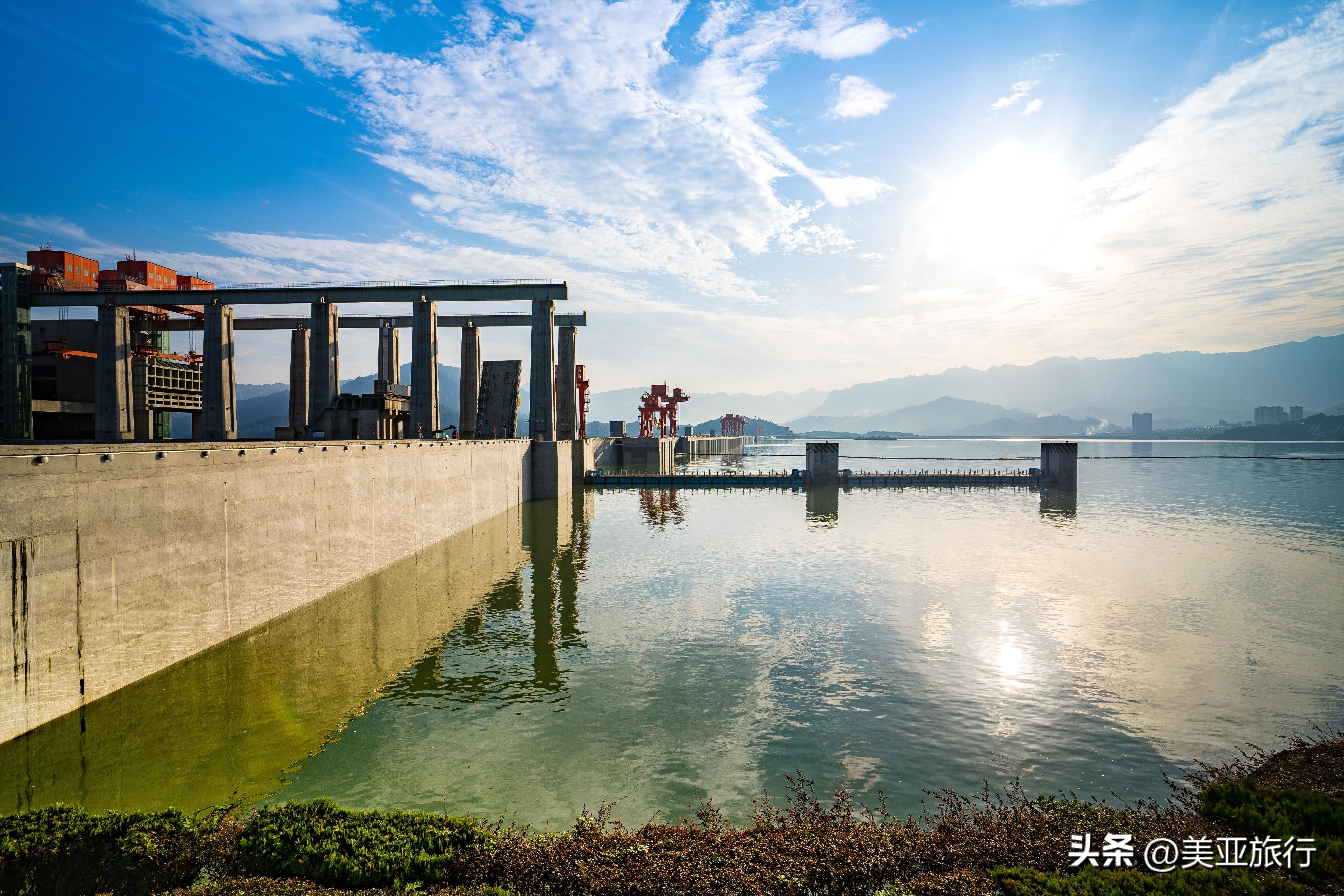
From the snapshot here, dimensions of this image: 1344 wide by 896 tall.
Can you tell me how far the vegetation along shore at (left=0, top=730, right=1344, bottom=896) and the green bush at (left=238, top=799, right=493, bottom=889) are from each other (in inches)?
0.8

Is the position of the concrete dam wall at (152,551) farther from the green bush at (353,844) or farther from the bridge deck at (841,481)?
the bridge deck at (841,481)

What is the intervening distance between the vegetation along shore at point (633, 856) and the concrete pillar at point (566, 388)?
66.3m

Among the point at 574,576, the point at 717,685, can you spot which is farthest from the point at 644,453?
the point at 717,685

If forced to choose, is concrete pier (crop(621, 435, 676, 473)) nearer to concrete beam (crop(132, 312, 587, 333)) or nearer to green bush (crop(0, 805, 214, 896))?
concrete beam (crop(132, 312, 587, 333))

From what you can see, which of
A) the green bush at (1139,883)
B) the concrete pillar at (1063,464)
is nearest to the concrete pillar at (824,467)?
the concrete pillar at (1063,464)

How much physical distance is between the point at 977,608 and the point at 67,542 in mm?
28752

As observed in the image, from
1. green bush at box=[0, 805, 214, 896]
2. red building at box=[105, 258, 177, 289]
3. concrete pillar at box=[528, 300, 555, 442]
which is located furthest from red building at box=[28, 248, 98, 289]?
green bush at box=[0, 805, 214, 896]

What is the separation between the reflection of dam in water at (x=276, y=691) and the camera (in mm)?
12258

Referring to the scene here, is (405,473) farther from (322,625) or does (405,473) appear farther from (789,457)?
(789,457)

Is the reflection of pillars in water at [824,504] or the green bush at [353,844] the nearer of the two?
the green bush at [353,844]

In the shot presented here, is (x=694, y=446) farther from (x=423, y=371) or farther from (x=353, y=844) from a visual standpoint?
(x=353, y=844)

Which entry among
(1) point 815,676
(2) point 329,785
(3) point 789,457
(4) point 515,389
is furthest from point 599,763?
(3) point 789,457

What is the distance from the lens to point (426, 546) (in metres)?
36.7

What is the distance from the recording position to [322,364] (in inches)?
2116
